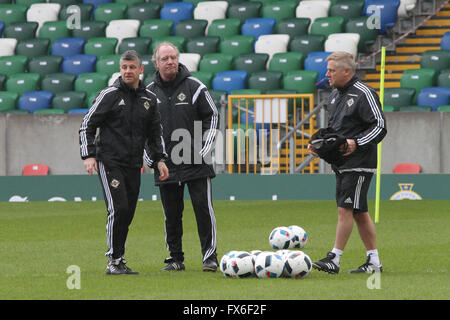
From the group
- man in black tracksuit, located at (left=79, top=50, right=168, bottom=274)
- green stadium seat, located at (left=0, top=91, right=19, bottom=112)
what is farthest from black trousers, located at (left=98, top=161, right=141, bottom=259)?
green stadium seat, located at (left=0, top=91, right=19, bottom=112)

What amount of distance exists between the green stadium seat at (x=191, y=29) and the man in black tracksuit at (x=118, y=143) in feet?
55.8

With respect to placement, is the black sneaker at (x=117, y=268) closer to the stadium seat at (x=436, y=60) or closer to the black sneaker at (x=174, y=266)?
the black sneaker at (x=174, y=266)

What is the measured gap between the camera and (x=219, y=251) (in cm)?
1107

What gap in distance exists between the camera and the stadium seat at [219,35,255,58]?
24750 millimetres

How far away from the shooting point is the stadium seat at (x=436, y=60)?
22203 mm

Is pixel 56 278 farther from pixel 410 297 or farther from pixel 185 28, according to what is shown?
pixel 185 28

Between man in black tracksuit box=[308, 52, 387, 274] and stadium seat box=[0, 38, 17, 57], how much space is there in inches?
767

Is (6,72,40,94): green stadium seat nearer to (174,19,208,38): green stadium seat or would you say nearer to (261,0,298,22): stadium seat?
(174,19,208,38): green stadium seat

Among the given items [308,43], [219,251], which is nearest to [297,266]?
[219,251]

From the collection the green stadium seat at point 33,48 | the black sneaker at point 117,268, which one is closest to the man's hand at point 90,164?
the black sneaker at point 117,268

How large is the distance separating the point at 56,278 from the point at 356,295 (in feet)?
9.45

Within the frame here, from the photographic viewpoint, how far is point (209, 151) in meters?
9.42

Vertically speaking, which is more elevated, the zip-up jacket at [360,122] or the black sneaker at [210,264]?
the zip-up jacket at [360,122]
